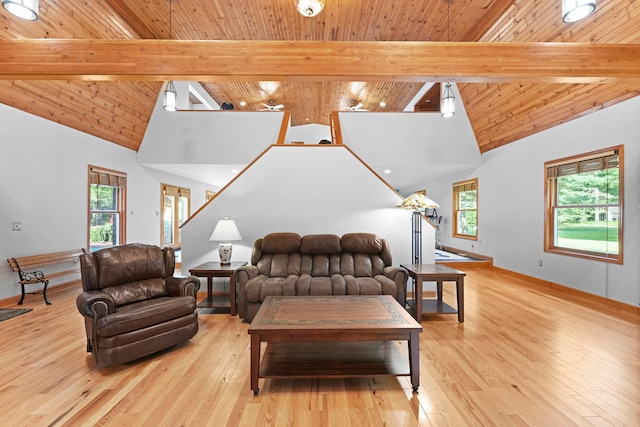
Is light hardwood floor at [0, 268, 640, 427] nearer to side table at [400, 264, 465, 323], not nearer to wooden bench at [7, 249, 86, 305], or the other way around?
side table at [400, 264, 465, 323]

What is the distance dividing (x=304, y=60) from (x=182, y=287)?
242 cm

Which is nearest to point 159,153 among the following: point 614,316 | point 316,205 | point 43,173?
point 43,173

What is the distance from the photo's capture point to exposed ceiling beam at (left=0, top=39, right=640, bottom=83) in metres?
2.52

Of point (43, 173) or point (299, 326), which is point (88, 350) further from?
point (43, 173)

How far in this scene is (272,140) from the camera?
21.4 ft

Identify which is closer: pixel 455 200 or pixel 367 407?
pixel 367 407

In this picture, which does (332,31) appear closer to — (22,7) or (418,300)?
(22,7)

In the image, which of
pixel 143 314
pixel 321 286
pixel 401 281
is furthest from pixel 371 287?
pixel 143 314

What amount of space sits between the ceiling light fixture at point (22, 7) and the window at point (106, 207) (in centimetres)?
362

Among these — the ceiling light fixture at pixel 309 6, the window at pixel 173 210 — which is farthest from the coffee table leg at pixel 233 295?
the window at pixel 173 210

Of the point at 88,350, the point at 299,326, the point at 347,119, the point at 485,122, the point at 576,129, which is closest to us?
the point at 299,326

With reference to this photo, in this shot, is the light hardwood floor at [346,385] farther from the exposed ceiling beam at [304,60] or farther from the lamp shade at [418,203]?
the exposed ceiling beam at [304,60]

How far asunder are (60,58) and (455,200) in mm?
8090

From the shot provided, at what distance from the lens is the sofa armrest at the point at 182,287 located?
3027mm
